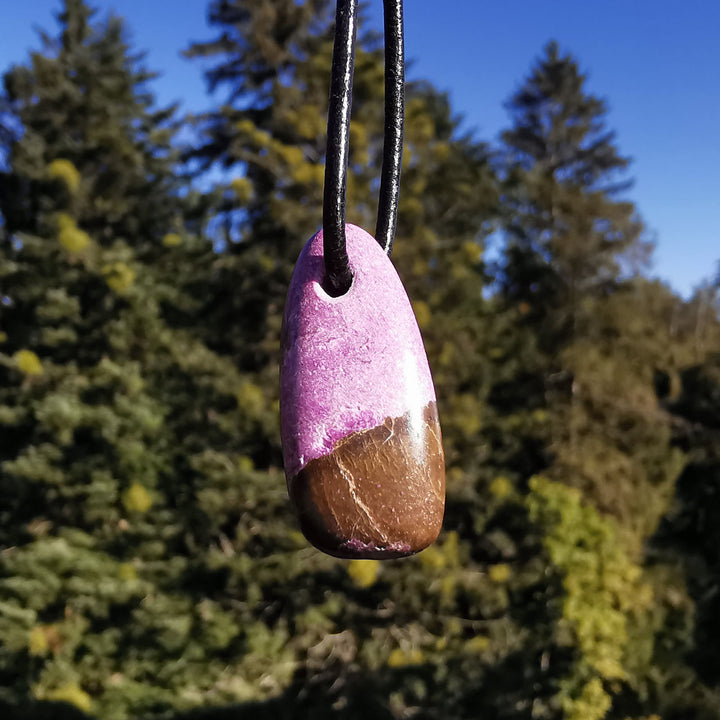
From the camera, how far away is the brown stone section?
2.97ft

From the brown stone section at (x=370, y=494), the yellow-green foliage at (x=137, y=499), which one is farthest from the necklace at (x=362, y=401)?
the yellow-green foliage at (x=137, y=499)

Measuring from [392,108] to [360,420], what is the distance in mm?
428

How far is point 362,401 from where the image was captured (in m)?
0.94

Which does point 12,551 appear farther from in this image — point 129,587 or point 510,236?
point 510,236

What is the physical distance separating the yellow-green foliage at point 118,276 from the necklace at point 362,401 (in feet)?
34.2

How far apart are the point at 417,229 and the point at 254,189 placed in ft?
8.98

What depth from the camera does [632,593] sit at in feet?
35.2

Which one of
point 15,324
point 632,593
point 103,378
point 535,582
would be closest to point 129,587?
point 103,378

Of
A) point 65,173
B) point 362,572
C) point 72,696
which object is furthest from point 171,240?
point 72,696

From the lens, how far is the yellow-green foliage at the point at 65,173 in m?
11.0

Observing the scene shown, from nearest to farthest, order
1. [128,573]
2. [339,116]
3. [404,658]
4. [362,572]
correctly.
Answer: [339,116], [362,572], [404,658], [128,573]

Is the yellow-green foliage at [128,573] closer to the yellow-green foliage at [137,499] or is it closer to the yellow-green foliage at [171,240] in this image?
the yellow-green foliage at [137,499]

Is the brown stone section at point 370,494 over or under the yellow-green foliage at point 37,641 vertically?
over

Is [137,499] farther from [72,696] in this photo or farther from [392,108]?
[392,108]
